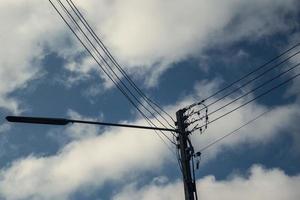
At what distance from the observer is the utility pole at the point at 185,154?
47.0 ft

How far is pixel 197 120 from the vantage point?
52.7 feet

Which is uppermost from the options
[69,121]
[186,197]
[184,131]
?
[184,131]

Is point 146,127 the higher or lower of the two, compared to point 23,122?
higher

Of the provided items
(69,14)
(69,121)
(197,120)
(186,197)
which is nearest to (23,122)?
(69,121)

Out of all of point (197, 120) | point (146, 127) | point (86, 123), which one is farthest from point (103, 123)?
point (197, 120)

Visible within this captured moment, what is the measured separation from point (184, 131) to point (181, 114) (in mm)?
708

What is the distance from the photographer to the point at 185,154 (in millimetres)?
15133

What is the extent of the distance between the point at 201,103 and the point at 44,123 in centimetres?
691

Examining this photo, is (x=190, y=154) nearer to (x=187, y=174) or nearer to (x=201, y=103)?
(x=187, y=174)

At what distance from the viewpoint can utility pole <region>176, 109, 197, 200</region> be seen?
14.3 metres

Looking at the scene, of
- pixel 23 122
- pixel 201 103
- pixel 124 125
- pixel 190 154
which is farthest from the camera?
pixel 201 103

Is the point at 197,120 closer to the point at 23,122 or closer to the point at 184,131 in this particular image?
the point at 184,131

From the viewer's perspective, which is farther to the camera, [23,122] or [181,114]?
[181,114]

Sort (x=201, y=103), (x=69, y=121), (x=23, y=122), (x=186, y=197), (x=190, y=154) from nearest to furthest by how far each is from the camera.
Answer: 1. (x=23, y=122)
2. (x=69, y=121)
3. (x=186, y=197)
4. (x=190, y=154)
5. (x=201, y=103)
